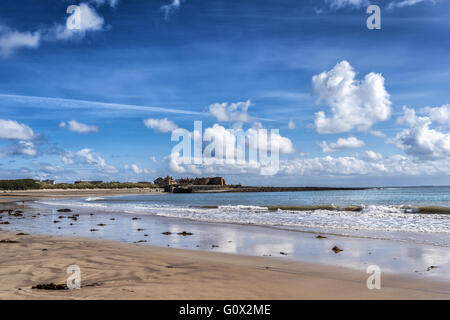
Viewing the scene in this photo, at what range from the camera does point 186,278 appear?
23.8ft

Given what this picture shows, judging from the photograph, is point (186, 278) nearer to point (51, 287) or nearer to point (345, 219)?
point (51, 287)

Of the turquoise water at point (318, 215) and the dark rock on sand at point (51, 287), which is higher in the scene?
the dark rock on sand at point (51, 287)

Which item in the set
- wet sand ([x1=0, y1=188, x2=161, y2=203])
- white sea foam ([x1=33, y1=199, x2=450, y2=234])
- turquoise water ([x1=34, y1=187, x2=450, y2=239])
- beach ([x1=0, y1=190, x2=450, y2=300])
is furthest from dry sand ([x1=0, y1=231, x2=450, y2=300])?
wet sand ([x1=0, y1=188, x2=161, y2=203])

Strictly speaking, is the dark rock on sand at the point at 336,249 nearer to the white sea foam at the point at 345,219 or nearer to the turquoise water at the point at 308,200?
the white sea foam at the point at 345,219

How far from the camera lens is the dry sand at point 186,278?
6.04m

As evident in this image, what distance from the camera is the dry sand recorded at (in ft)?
19.8

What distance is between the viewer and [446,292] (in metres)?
6.48

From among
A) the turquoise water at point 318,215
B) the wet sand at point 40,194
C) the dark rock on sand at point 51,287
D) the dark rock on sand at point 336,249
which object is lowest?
the wet sand at point 40,194

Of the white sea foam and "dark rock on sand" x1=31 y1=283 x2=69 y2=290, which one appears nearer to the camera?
"dark rock on sand" x1=31 y1=283 x2=69 y2=290

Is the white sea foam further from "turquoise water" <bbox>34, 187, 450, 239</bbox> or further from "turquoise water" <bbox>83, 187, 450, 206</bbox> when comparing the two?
"turquoise water" <bbox>83, 187, 450, 206</bbox>

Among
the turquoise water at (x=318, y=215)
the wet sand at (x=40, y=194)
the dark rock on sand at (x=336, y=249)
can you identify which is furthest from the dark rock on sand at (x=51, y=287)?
the wet sand at (x=40, y=194)

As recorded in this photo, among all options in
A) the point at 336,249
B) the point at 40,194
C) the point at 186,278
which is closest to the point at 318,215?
the point at 336,249

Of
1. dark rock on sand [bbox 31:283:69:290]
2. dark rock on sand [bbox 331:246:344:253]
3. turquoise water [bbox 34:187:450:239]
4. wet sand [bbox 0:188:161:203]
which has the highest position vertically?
dark rock on sand [bbox 31:283:69:290]

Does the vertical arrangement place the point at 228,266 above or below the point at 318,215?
above
